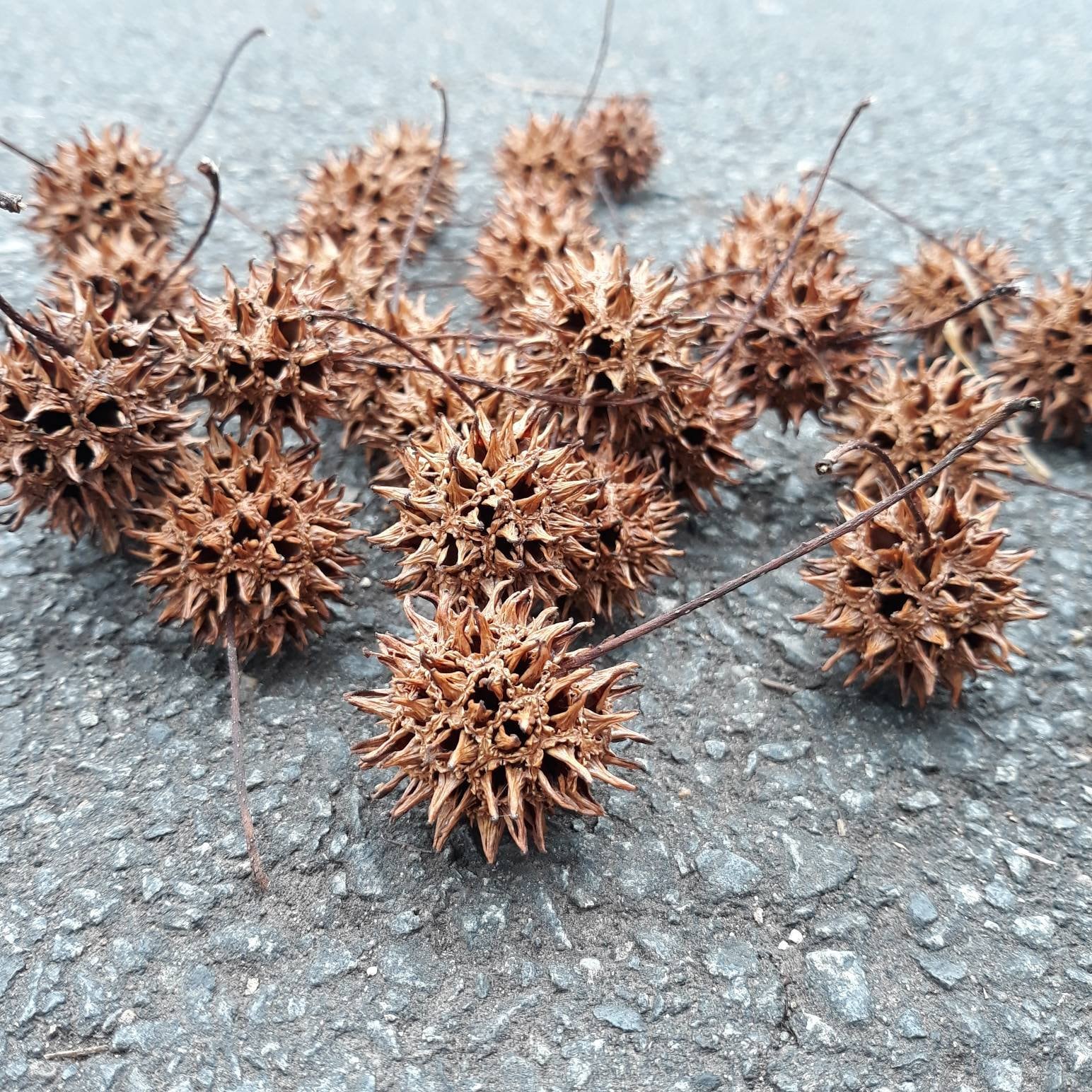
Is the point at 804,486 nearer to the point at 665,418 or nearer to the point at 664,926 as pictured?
the point at 665,418

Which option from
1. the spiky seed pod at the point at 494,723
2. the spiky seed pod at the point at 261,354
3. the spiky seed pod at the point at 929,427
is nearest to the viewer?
the spiky seed pod at the point at 494,723

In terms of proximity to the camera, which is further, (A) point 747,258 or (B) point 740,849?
(A) point 747,258

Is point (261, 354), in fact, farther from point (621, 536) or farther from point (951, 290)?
point (951, 290)

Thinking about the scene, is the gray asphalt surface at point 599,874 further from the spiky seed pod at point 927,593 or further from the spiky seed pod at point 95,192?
the spiky seed pod at point 95,192

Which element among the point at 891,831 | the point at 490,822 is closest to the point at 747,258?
the point at 891,831

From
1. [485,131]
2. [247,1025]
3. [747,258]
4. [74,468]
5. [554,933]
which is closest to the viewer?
[247,1025]

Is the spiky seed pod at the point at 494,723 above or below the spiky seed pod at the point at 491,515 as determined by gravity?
below

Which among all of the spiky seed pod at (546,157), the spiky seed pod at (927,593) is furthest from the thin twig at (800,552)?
the spiky seed pod at (546,157)
